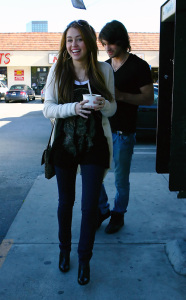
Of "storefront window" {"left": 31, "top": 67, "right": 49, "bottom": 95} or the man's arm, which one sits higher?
"storefront window" {"left": 31, "top": 67, "right": 49, "bottom": 95}

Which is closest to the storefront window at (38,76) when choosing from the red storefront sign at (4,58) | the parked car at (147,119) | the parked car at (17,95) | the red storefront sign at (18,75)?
the red storefront sign at (18,75)

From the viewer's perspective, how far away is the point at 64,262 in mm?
2910

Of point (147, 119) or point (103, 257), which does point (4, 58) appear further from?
point (103, 257)

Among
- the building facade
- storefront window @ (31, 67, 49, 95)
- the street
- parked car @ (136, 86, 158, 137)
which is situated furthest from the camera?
storefront window @ (31, 67, 49, 95)

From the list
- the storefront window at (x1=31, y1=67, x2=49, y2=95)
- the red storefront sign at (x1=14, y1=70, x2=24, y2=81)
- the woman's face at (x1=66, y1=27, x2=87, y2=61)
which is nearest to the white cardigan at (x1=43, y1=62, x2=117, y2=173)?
the woman's face at (x1=66, y1=27, x2=87, y2=61)

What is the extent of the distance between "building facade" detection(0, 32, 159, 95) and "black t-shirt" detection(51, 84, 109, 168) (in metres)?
33.3

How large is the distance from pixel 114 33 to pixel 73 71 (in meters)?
0.64

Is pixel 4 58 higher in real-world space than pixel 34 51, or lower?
lower

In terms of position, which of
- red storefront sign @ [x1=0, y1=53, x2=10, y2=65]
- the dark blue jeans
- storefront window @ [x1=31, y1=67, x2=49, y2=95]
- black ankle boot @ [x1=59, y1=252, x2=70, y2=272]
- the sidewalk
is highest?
red storefront sign @ [x1=0, y1=53, x2=10, y2=65]

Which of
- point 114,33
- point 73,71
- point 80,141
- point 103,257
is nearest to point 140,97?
point 114,33

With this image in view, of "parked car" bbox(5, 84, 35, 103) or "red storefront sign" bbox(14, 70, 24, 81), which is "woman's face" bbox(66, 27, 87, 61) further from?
"red storefront sign" bbox(14, 70, 24, 81)

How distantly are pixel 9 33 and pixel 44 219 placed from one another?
36190 millimetres

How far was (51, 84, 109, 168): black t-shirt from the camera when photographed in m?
2.67

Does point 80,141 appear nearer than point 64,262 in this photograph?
Yes
